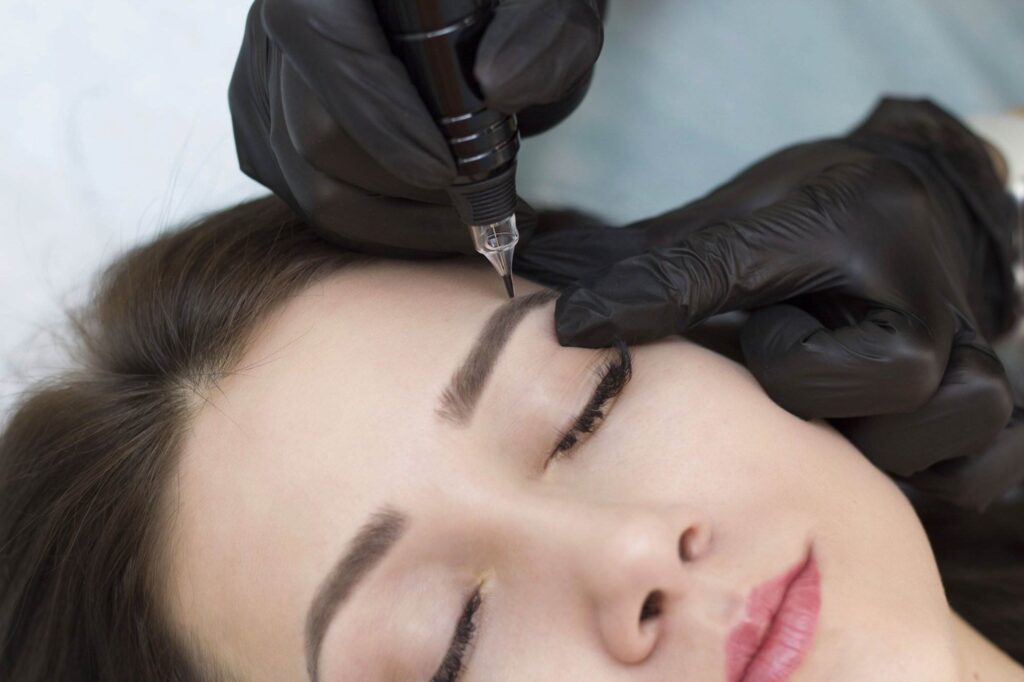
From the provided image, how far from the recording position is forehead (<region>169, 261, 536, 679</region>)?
859 mm

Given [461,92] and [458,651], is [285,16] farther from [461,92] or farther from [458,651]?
[458,651]

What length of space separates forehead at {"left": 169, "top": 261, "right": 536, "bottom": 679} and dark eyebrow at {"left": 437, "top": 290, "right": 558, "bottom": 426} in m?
0.01

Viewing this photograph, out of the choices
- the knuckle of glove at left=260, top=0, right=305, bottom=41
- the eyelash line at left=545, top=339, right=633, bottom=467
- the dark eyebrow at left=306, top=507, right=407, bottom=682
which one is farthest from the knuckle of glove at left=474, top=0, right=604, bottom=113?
the dark eyebrow at left=306, top=507, right=407, bottom=682

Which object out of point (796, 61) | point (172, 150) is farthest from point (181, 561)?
point (796, 61)

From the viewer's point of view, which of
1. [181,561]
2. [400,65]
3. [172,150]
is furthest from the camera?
[172,150]

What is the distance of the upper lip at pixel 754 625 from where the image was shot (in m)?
0.79

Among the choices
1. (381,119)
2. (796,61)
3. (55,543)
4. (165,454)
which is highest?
(381,119)

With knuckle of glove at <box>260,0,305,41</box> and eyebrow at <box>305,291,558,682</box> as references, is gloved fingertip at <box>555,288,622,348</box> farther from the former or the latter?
knuckle of glove at <box>260,0,305,41</box>

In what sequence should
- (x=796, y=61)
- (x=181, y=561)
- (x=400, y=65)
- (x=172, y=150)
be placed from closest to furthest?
1. (x=400, y=65)
2. (x=181, y=561)
3. (x=172, y=150)
4. (x=796, y=61)

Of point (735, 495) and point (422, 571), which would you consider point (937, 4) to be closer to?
point (735, 495)

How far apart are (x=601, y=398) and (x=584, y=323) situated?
8 cm

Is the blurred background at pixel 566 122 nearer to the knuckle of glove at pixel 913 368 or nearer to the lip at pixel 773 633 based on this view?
the knuckle of glove at pixel 913 368

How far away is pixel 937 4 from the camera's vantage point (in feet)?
5.19

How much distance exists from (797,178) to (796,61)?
52cm
